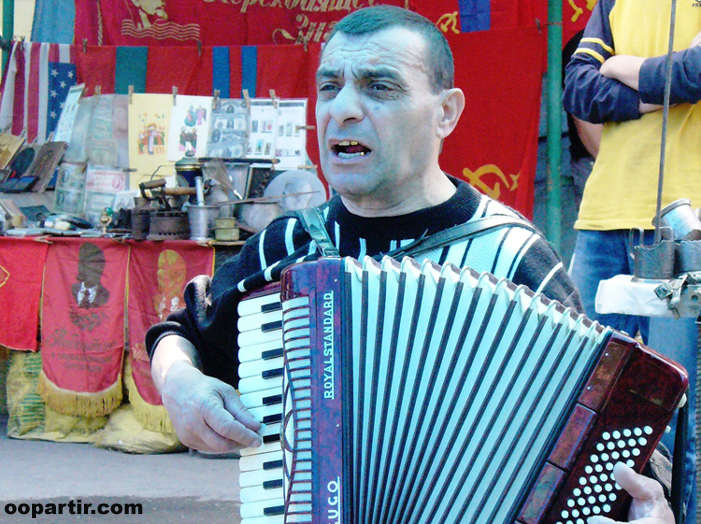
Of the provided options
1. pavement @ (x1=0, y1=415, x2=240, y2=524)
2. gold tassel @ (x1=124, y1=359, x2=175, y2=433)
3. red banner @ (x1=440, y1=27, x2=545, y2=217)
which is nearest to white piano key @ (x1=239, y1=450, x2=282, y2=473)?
pavement @ (x1=0, y1=415, x2=240, y2=524)

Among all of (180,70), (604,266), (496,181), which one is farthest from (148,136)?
(604,266)

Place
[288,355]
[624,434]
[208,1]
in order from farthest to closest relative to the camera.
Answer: [208,1]
[288,355]
[624,434]

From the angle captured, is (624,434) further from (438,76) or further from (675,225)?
(438,76)

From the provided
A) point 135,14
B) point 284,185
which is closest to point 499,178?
point 284,185

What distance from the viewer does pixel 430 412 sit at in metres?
1.38

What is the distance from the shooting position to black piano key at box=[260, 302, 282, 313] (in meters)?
1.53

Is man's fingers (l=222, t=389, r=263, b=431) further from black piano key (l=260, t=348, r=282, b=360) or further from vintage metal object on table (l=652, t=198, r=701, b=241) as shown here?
vintage metal object on table (l=652, t=198, r=701, b=241)

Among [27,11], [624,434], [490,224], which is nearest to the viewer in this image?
[624,434]

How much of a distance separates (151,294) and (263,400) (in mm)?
3004

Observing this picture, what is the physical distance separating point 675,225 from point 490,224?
0.40 metres

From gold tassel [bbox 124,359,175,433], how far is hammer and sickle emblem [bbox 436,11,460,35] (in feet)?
8.76

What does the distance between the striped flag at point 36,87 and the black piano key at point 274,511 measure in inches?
187

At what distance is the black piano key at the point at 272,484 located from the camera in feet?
4.82

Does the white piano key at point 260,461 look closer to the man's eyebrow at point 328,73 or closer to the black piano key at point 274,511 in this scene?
the black piano key at point 274,511
